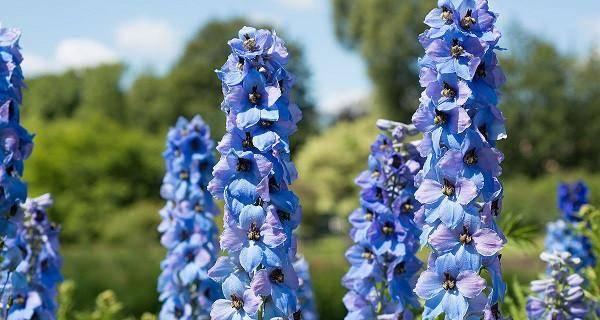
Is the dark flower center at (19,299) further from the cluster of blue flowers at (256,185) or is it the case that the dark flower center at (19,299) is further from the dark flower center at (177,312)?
the cluster of blue flowers at (256,185)

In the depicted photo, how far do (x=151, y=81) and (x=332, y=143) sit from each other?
85.2ft

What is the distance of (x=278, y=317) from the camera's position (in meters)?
2.94

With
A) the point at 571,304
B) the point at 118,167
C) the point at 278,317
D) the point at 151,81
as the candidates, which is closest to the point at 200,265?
the point at 278,317

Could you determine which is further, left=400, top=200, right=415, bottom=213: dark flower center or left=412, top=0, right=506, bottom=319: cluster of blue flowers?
left=400, top=200, right=415, bottom=213: dark flower center

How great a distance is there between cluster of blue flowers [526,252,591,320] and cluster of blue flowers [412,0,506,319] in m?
0.91

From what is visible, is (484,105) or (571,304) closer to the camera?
(484,105)

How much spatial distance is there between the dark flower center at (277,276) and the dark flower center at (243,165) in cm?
38

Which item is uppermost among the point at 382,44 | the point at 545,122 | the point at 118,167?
the point at 382,44

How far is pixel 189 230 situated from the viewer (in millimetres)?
4656

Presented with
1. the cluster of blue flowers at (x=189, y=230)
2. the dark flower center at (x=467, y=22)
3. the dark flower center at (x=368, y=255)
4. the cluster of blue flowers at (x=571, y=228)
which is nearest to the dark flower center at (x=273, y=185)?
the dark flower center at (x=467, y=22)

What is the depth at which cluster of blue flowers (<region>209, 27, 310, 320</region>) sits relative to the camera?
2926 mm

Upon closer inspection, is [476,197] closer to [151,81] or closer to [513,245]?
[513,245]

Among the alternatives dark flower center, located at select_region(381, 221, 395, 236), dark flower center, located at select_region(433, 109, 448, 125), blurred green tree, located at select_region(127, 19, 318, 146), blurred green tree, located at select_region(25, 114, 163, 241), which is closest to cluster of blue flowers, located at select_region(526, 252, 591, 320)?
dark flower center, located at select_region(381, 221, 395, 236)

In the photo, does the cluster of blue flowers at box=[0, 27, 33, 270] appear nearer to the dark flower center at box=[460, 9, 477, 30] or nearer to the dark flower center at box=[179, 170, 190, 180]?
the dark flower center at box=[179, 170, 190, 180]
